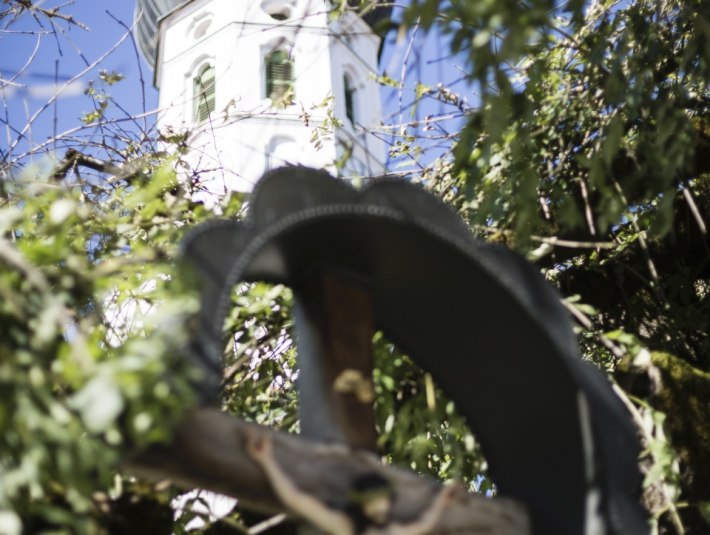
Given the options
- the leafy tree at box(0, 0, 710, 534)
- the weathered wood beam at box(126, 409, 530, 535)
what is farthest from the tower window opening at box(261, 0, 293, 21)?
the weathered wood beam at box(126, 409, 530, 535)

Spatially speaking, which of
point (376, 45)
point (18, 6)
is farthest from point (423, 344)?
point (376, 45)

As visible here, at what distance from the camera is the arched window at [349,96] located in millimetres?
22531

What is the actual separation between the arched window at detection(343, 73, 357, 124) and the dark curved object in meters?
20.5

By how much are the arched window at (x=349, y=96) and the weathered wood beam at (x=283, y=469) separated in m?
20.9

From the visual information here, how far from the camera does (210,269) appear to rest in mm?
1660

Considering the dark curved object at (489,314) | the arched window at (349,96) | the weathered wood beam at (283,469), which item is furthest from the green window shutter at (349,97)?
the weathered wood beam at (283,469)

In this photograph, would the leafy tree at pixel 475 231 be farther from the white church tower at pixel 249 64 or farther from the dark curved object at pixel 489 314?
the white church tower at pixel 249 64

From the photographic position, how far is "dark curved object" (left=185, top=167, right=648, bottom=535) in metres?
1.86

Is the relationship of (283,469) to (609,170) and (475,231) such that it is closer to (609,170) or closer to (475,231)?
(609,170)

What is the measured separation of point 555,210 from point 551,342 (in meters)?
1.75

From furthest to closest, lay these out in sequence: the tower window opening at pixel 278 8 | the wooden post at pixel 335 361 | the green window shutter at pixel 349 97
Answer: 1. the tower window opening at pixel 278 8
2. the green window shutter at pixel 349 97
3. the wooden post at pixel 335 361

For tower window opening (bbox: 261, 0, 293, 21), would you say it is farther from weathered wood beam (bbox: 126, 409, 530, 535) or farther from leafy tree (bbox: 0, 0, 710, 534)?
weathered wood beam (bbox: 126, 409, 530, 535)

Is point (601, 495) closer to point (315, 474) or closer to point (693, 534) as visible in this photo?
point (315, 474)

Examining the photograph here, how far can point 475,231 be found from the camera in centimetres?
350
